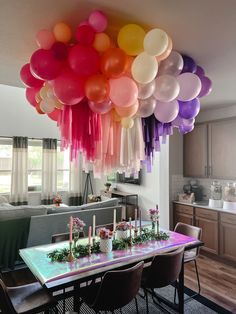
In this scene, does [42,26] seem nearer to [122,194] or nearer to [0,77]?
[0,77]

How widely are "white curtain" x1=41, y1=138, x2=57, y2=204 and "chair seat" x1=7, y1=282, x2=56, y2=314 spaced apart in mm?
4448

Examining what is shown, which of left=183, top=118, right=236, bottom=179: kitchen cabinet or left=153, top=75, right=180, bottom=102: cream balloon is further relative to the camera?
left=183, top=118, right=236, bottom=179: kitchen cabinet

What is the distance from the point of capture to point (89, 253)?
2.06 m

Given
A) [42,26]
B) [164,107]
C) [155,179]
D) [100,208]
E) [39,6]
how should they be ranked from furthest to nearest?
[155,179] < [100,208] < [164,107] < [42,26] < [39,6]

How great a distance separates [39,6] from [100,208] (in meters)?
3.03

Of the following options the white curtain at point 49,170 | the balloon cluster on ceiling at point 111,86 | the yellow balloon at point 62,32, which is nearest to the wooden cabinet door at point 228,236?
the balloon cluster on ceiling at point 111,86

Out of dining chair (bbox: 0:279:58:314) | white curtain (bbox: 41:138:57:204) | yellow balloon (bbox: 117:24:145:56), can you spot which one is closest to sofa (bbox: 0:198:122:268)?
dining chair (bbox: 0:279:58:314)

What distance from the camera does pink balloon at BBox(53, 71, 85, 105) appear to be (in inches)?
65.2

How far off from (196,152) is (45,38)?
339 cm

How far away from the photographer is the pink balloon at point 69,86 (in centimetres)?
166

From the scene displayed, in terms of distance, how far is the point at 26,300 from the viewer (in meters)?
1.87

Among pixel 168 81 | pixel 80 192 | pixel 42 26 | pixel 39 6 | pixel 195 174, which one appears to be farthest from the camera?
pixel 80 192

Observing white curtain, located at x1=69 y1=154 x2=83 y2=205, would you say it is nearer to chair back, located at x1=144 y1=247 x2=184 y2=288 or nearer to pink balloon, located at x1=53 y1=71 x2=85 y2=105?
chair back, located at x1=144 y1=247 x2=184 y2=288

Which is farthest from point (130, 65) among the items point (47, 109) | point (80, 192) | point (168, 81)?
point (80, 192)
